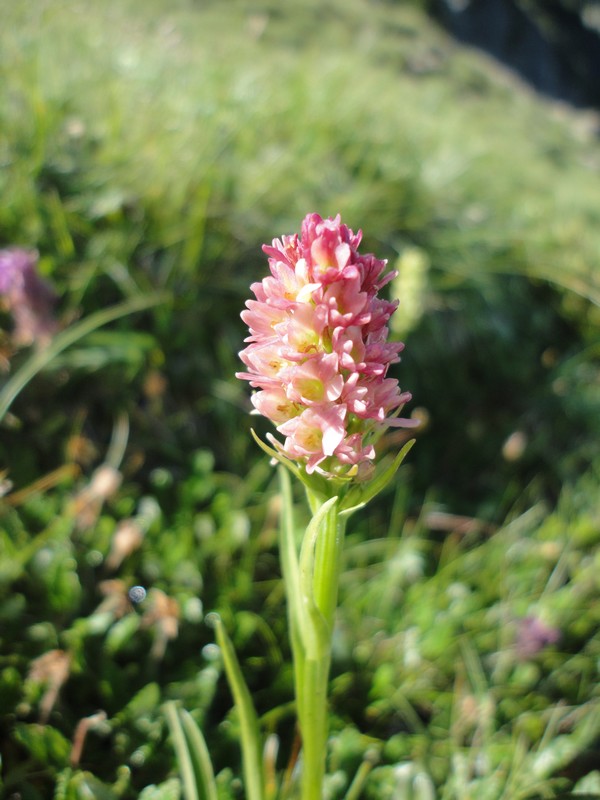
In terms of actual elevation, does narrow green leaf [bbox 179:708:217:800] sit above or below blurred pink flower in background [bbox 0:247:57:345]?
below

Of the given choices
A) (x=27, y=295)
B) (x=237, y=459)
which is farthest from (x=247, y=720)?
(x=27, y=295)

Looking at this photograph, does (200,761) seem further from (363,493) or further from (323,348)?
(323,348)

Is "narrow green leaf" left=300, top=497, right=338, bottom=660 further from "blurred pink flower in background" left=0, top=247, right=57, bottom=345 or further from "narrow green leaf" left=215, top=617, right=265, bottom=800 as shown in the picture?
"blurred pink flower in background" left=0, top=247, right=57, bottom=345

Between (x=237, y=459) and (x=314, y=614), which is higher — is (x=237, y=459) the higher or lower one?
the lower one

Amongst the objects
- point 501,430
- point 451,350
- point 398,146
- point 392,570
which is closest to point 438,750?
point 392,570

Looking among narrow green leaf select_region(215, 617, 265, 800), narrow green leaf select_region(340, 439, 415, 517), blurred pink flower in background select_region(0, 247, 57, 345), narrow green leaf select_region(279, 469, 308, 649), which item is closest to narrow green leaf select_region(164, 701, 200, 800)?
narrow green leaf select_region(215, 617, 265, 800)

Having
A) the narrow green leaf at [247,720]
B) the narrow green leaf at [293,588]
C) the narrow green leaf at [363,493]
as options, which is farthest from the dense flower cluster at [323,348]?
the narrow green leaf at [247,720]
